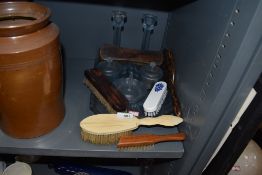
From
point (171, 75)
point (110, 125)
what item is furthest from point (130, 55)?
point (110, 125)

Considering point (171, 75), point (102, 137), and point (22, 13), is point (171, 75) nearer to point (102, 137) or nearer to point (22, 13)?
point (102, 137)

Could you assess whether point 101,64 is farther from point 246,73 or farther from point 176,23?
point 246,73

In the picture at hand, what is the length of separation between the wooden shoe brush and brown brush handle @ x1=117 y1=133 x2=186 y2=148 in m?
0.02

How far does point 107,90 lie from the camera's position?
604mm

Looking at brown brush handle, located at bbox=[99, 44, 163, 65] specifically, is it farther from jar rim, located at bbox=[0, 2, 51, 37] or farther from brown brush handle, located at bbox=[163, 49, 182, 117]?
jar rim, located at bbox=[0, 2, 51, 37]

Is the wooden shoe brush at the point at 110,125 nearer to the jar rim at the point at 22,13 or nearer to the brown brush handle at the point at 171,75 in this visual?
the brown brush handle at the point at 171,75

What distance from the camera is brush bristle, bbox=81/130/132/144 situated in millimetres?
554

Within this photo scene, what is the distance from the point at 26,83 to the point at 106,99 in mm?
194

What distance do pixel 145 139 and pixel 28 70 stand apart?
281 millimetres

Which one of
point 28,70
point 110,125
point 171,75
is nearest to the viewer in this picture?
point 28,70

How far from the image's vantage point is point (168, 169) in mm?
724

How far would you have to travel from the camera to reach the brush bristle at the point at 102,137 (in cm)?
55

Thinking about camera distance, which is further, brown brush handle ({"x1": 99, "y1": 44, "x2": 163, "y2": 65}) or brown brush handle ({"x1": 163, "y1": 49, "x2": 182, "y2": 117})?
brown brush handle ({"x1": 99, "y1": 44, "x2": 163, "y2": 65})

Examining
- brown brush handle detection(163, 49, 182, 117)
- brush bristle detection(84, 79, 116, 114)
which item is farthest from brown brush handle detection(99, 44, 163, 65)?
brush bristle detection(84, 79, 116, 114)
